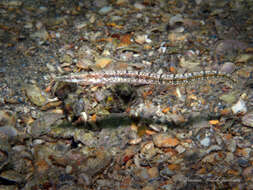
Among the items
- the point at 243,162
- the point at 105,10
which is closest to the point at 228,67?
the point at 243,162

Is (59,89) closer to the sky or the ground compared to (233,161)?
closer to the sky

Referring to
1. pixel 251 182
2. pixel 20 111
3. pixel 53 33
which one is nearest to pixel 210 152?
pixel 251 182

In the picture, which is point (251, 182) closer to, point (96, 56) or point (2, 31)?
point (96, 56)

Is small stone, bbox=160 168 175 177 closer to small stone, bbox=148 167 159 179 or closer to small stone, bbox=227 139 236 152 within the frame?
small stone, bbox=148 167 159 179

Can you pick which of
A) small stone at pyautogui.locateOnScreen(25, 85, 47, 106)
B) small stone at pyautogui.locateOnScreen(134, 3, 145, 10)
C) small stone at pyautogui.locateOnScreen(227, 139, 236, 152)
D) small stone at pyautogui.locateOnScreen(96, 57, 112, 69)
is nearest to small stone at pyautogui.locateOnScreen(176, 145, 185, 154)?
small stone at pyautogui.locateOnScreen(227, 139, 236, 152)

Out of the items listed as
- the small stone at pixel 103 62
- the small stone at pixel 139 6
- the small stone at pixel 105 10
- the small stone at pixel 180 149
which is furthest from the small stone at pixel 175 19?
the small stone at pixel 180 149

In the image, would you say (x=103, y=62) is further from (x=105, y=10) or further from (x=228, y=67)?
(x=228, y=67)
